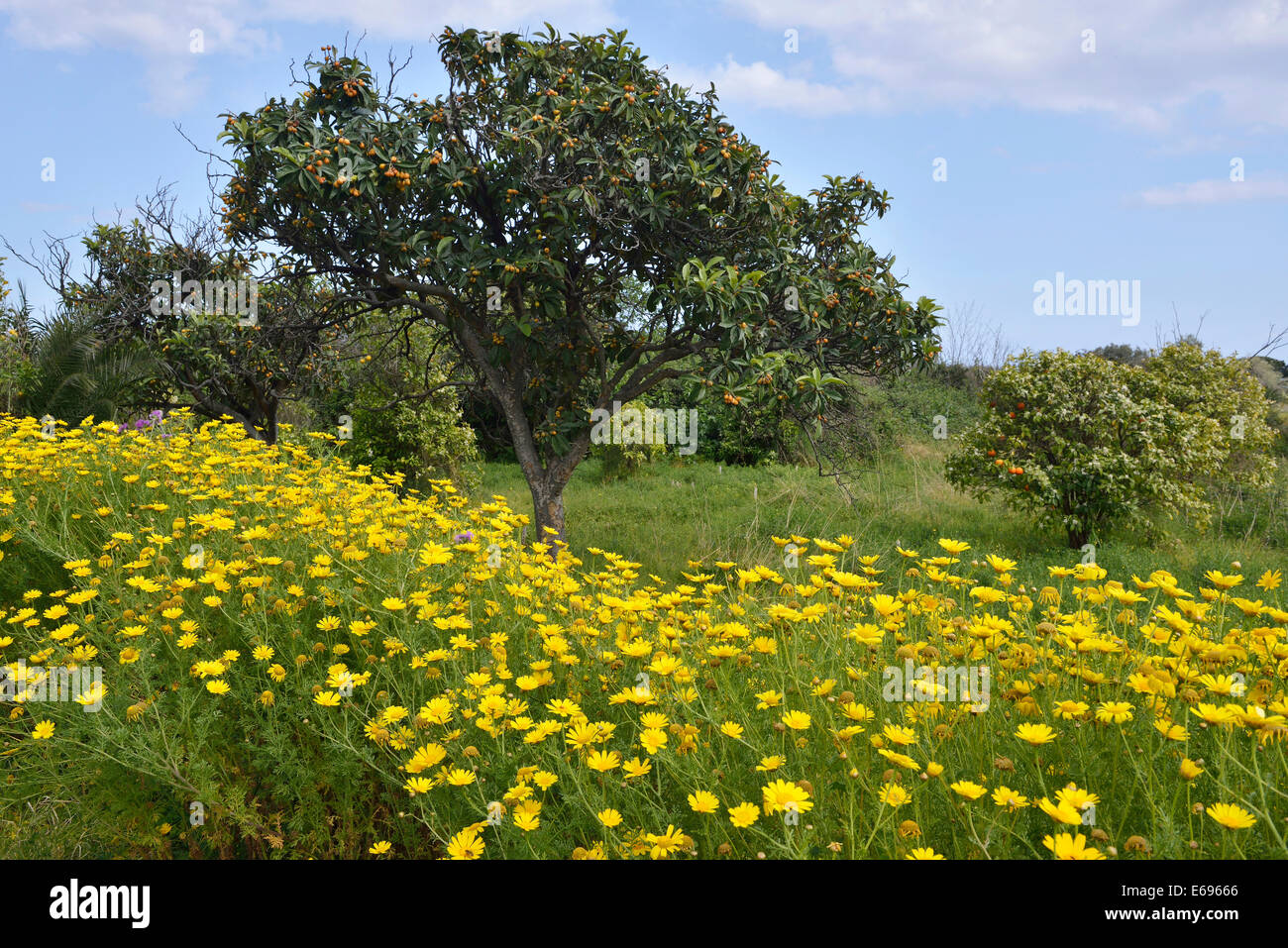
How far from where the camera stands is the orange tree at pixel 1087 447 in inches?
302

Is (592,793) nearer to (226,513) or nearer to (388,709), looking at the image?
(388,709)

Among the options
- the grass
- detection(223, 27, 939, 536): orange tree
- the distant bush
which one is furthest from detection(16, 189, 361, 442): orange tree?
the distant bush

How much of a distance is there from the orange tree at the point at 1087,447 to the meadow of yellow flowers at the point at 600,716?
5.59 metres

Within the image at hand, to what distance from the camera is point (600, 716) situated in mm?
2264

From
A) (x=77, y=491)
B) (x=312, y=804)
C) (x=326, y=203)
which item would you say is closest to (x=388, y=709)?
(x=312, y=804)

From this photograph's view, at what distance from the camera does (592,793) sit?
1.83m

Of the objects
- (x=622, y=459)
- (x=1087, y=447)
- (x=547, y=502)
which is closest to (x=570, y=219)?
(x=547, y=502)

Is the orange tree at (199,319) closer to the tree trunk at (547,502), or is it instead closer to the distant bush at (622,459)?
the tree trunk at (547,502)

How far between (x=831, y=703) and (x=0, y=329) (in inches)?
573

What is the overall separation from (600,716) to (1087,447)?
743 centimetres

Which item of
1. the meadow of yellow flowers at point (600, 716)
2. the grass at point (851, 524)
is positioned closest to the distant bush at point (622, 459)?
the grass at point (851, 524)

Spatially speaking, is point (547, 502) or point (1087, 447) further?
point (1087, 447)

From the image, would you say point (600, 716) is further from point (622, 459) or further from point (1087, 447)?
point (622, 459)

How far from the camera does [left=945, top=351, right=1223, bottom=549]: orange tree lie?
302 inches
